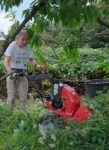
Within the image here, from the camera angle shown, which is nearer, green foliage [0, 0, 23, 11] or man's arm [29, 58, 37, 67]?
green foliage [0, 0, 23, 11]

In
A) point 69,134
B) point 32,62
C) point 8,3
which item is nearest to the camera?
point 8,3

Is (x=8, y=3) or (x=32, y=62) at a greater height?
(x=8, y=3)

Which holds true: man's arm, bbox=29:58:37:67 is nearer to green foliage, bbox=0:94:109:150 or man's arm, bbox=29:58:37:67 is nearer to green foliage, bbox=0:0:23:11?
green foliage, bbox=0:94:109:150

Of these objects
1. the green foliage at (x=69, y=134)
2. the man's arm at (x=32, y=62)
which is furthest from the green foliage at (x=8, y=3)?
the man's arm at (x=32, y=62)

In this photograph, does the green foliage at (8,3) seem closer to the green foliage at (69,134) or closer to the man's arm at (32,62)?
the green foliage at (69,134)

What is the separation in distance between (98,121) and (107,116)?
0.55 feet

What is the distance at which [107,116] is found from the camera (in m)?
5.18

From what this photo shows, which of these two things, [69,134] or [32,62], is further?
[32,62]

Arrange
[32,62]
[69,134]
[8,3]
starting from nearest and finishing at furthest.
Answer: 1. [8,3]
2. [69,134]
3. [32,62]

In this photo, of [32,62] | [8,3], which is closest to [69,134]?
[8,3]

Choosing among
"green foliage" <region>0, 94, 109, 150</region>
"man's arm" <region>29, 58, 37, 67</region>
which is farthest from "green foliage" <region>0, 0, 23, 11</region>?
"man's arm" <region>29, 58, 37, 67</region>

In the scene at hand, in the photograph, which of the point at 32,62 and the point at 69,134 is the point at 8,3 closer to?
the point at 69,134

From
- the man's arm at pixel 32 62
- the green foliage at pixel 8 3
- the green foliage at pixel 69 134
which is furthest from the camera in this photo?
the man's arm at pixel 32 62

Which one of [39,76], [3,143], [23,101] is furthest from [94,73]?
[3,143]
